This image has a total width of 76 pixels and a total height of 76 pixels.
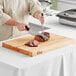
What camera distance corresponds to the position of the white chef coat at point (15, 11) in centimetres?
229

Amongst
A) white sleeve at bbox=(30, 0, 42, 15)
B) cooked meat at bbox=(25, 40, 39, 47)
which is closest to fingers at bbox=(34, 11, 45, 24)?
white sleeve at bbox=(30, 0, 42, 15)

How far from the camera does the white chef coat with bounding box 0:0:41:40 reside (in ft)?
7.53

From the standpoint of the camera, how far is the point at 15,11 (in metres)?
2.33

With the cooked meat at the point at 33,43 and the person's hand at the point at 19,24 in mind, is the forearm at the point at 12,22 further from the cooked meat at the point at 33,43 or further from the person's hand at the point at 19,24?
the cooked meat at the point at 33,43

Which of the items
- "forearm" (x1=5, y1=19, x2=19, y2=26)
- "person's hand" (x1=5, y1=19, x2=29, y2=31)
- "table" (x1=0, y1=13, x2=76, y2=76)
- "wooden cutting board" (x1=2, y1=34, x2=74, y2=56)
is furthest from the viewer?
"forearm" (x1=5, y1=19, x2=19, y2=26)

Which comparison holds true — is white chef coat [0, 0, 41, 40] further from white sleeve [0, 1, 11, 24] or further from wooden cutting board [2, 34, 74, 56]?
wooden cutting board [2, 34, 74, 56]

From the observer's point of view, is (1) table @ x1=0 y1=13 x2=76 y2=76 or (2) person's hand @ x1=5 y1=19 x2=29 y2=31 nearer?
(1) table @ x1=0 y1=13 x2=76 y2=76

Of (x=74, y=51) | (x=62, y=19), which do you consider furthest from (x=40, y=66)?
(x=62, y=19)

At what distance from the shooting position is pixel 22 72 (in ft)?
5.35

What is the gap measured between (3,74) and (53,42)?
452 millimetres

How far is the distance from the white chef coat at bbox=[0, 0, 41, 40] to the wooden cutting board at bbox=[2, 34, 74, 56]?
29cm

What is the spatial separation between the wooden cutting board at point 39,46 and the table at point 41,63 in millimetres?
28

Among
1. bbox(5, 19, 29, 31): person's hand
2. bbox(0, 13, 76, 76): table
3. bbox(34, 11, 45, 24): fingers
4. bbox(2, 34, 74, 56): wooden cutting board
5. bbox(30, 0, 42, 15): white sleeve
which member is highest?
bbox(30, 0, 42, 15): white sleeve

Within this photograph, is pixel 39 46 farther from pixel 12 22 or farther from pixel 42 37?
pixel 12 22
